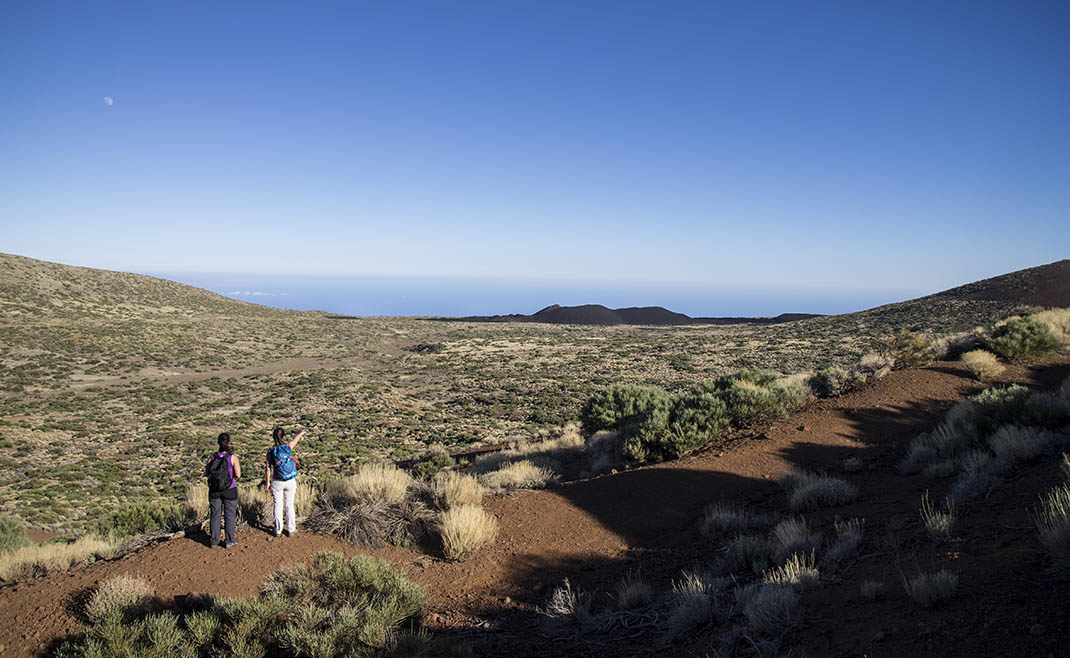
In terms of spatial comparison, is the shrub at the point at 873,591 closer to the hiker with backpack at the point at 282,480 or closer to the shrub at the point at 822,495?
the shrub at the point at 822,495

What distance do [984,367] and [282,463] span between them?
14.8m

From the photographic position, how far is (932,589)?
4055mm

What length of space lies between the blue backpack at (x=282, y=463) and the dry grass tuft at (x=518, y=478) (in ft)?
12.8

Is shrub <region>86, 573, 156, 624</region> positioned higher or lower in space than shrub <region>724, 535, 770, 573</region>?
lower

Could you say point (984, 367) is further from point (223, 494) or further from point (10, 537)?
point (10, 537)

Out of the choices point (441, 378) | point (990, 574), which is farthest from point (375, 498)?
point (441, 378)

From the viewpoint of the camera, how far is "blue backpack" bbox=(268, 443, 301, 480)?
25.5 feet

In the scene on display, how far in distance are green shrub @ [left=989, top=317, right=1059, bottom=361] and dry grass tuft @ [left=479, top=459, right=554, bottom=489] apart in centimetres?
1174

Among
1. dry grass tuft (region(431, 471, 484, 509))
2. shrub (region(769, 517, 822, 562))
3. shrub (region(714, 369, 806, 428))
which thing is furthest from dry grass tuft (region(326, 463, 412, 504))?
shrub (region(714, 369, 806, 428))

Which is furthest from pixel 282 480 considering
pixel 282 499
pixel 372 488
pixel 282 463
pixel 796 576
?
pixel 796 576

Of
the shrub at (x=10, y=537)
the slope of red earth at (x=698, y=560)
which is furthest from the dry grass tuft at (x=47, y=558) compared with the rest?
Answer: the shrub at (x=10, y=537)

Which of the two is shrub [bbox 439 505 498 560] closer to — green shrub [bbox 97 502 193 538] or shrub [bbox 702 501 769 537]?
shrub [bbox 702 501 769 537]

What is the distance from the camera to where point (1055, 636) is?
329 centimetres

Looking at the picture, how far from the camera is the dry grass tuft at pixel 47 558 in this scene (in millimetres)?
7074
